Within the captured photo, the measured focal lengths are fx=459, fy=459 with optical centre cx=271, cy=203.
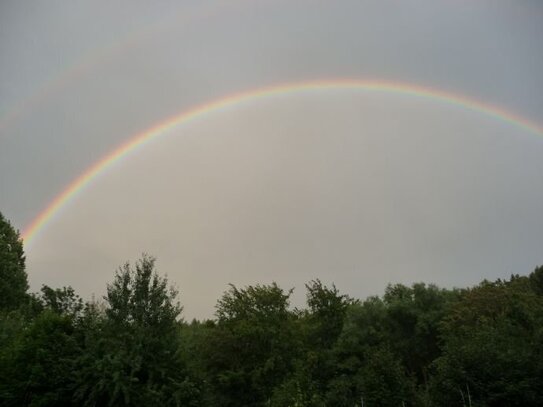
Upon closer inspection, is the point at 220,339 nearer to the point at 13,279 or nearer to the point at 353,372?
the point at 353,372

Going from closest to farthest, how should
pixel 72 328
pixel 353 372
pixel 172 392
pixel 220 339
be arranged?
pixel 172 392, pixel 72 328, pixel 353 372, pixel 220 339

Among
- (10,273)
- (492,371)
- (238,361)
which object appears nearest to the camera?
(492,371)

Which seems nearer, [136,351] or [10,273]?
[136,351]

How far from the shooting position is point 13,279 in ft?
135

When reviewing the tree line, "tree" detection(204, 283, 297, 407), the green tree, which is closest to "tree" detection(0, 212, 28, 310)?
the tree line

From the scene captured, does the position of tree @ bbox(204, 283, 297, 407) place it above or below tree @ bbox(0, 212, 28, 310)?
below

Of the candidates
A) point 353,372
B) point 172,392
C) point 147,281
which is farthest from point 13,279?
point 353,372

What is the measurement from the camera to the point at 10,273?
4034cm

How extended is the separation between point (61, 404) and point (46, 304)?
1149 inches

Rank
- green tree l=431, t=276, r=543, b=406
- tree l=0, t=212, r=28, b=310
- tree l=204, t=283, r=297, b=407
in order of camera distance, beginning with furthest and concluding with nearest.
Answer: tree l=0, t=212, r=28, b=310
tree l=204, t=283, r=297, b=407
green tree l=431, t=276, r=543, b=406

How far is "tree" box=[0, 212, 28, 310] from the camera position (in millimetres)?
39688

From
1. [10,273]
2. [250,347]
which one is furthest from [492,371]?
[10,273]

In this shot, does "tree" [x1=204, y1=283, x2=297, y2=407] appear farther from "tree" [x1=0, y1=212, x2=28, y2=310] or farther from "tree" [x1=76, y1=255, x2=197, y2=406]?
"tree" [x1=0, y1=212, x2=28, y2=310]

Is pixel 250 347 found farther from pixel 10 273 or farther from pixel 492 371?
pixel 10 273
